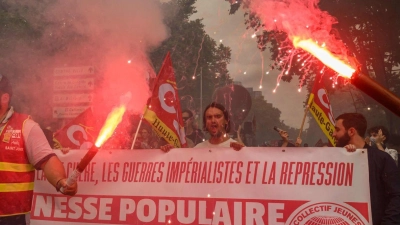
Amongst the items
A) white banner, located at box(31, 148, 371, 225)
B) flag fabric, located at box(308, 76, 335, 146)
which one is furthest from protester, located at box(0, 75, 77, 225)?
flag fabric, located at box(308, 76, 335, 146)

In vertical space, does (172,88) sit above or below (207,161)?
above

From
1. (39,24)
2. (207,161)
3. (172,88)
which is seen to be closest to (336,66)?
(207,161)

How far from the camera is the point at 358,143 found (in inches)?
155

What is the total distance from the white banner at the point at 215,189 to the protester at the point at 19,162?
1082 mm

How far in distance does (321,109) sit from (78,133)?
358cm

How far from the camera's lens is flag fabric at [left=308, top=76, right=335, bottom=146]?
5.68 meters

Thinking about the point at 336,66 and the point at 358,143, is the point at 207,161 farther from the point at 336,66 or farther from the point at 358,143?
the point at 336,66

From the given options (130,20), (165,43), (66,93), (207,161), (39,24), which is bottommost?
(207,161)

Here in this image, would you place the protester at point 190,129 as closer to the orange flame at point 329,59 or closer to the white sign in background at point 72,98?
the white sign in background at point 72,98

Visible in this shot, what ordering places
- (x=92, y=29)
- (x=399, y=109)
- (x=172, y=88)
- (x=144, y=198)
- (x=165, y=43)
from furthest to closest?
(x=165, y=43) → (x=92, y=29) → (x=172, y=88) → (x=144, y=198) → (x=399, y=109)

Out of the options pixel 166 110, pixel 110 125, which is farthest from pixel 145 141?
pixel 110 125

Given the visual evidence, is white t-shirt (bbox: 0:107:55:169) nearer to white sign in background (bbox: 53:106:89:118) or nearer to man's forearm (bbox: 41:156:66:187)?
man's forearm (bbox: 41:156:66:187)

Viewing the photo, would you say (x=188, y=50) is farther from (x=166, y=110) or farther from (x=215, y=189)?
(x=215, y=189)

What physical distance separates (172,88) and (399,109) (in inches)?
159
